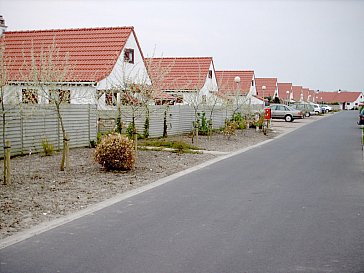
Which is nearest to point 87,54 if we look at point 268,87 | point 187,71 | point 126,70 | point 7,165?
point 126,70

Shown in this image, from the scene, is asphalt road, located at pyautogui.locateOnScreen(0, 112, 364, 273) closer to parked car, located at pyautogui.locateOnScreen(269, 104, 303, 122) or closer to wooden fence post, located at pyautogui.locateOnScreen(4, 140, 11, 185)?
wooden fence post, located at pyautogui.locateOnScreen(4, 140, 11, 185)

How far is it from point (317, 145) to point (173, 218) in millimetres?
16600

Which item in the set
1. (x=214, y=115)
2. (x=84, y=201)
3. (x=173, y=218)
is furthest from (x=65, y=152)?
(x=214, y=115)

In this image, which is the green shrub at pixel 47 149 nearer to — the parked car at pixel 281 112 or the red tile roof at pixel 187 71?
the red tile roof at pixel 187 71

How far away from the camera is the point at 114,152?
13086 millimetres

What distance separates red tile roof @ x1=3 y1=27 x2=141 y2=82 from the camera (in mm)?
25745

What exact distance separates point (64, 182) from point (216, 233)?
519 cm

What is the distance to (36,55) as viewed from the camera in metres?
26.8

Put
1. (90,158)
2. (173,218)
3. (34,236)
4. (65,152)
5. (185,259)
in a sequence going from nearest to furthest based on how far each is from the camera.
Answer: (185,259) → (34,236) → (173,218) → (65,152) → (90,158)

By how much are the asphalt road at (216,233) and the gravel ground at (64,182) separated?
0.76 m

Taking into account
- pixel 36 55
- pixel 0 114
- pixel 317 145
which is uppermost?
pixel 36 55

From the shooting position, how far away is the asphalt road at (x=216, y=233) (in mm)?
5898

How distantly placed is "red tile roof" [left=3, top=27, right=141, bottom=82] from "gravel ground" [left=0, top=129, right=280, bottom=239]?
857cm

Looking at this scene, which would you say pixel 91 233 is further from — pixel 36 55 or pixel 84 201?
pixel 36 55
